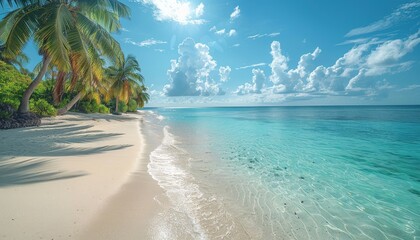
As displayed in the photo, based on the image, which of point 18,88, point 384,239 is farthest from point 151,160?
point 18,88

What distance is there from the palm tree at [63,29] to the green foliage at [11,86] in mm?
1407

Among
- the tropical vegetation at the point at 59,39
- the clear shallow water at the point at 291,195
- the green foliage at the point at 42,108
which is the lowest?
the clear shallow water at the point at 291,195

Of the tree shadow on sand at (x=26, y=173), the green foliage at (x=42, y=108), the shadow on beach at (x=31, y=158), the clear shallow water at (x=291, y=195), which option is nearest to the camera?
the clear shallow water at (x=291, y=195)

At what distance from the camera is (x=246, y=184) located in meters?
5.76

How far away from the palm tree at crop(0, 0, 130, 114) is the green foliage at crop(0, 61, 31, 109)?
141 cm

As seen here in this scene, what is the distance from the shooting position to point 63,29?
10.2 m

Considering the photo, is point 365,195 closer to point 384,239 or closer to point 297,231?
point 384,239

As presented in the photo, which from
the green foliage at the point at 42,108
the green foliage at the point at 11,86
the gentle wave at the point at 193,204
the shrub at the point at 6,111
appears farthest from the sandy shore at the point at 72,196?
the green foliage at the point at 42,108

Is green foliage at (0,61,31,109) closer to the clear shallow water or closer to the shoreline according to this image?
the clear shallow water

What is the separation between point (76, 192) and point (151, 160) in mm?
3435

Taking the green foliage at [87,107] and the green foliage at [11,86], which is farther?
the green foliage at [87,107]

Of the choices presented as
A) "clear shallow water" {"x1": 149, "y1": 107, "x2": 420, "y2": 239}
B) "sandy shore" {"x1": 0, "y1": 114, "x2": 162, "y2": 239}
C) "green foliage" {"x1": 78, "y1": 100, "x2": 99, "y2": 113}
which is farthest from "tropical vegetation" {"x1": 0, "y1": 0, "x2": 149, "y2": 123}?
"green foliage" {"x1": 78, "y1": 100, "x2": 99, "y2": 113}

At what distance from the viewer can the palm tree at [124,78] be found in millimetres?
31672

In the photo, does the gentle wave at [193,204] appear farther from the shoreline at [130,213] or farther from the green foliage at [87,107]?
the green foliage at [87,107]
